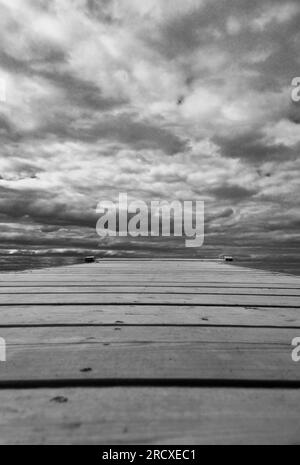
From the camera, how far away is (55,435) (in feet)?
2.56

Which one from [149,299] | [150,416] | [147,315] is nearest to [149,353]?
[150,416]

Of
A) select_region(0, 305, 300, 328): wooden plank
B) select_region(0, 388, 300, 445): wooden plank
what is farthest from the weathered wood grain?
select_region(0, 388, 300, 445): wooden plank

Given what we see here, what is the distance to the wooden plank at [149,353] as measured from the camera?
111 centimetres

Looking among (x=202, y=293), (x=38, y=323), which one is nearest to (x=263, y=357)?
(x=38, y=323)

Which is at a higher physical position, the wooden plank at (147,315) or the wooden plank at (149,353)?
the wooden plank at (149,353)

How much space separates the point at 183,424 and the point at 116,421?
17cm

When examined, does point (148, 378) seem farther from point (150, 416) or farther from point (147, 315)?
point (147, 315)

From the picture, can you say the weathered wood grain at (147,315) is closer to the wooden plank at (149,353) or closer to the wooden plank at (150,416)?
the wooden plank at (149,353)

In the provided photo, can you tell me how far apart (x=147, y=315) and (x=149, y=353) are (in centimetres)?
73

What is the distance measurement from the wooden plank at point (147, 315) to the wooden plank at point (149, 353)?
6.0 inches

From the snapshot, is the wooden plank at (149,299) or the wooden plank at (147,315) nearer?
the wooden plank at (147,315)

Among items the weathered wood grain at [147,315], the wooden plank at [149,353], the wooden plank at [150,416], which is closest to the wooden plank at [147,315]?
the weathered wood grain at [147,315]

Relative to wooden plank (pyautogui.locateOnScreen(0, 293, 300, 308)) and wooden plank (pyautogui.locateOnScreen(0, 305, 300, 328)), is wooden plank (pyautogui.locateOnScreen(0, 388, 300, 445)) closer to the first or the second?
wooden plank (pyautogui.locateOnScreen(0, 305, 300, 328))
